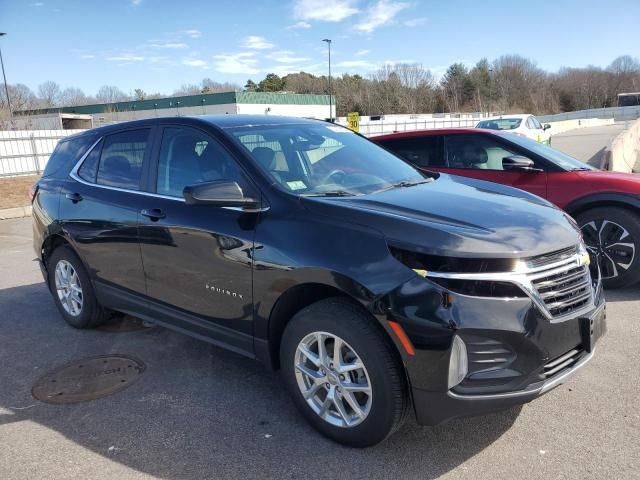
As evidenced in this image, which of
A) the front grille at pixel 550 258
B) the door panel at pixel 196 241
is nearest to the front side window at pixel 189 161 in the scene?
the door panel at pixel 196 241

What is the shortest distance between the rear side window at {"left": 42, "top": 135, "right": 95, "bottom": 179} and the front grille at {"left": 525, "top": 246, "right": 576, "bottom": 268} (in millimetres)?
3724

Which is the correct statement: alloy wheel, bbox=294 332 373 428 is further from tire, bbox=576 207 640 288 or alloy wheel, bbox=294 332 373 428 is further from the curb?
the curb

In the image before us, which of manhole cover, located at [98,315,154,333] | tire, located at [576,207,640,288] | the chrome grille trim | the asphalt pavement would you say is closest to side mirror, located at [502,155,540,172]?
tire, located at [576,207,640,288]

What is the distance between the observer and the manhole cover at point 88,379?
362 cm

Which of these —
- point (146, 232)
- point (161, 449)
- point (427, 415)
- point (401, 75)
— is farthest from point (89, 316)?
point (401, 75)

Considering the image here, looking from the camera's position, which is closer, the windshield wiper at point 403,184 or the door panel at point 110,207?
the windshield wiper at point 403,184

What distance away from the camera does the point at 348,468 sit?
271cm

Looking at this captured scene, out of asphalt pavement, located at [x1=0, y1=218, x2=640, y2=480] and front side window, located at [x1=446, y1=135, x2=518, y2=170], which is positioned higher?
front side window, located at [x1=446, y1=135, x2=518, y2=170]

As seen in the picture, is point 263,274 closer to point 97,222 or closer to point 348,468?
point 348,468

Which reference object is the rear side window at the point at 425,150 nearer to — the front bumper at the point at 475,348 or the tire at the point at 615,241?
the tire at the point at 615,241

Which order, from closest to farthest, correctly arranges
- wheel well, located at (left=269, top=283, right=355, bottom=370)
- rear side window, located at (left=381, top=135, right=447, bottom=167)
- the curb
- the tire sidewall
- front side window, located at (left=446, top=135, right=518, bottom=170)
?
wheel well, located at (left=269, top=283, right=355, bottom=370) → the tire sidewall → front side window, located at (left=446, top=135, right=518, bottom=170) → rear side window, located at (left=381, top=135, right=447, bottom=167) → the curb

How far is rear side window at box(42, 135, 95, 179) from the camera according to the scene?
15.3ft

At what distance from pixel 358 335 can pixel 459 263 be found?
612mm

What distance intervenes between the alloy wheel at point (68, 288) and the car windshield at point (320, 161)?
2.26m
